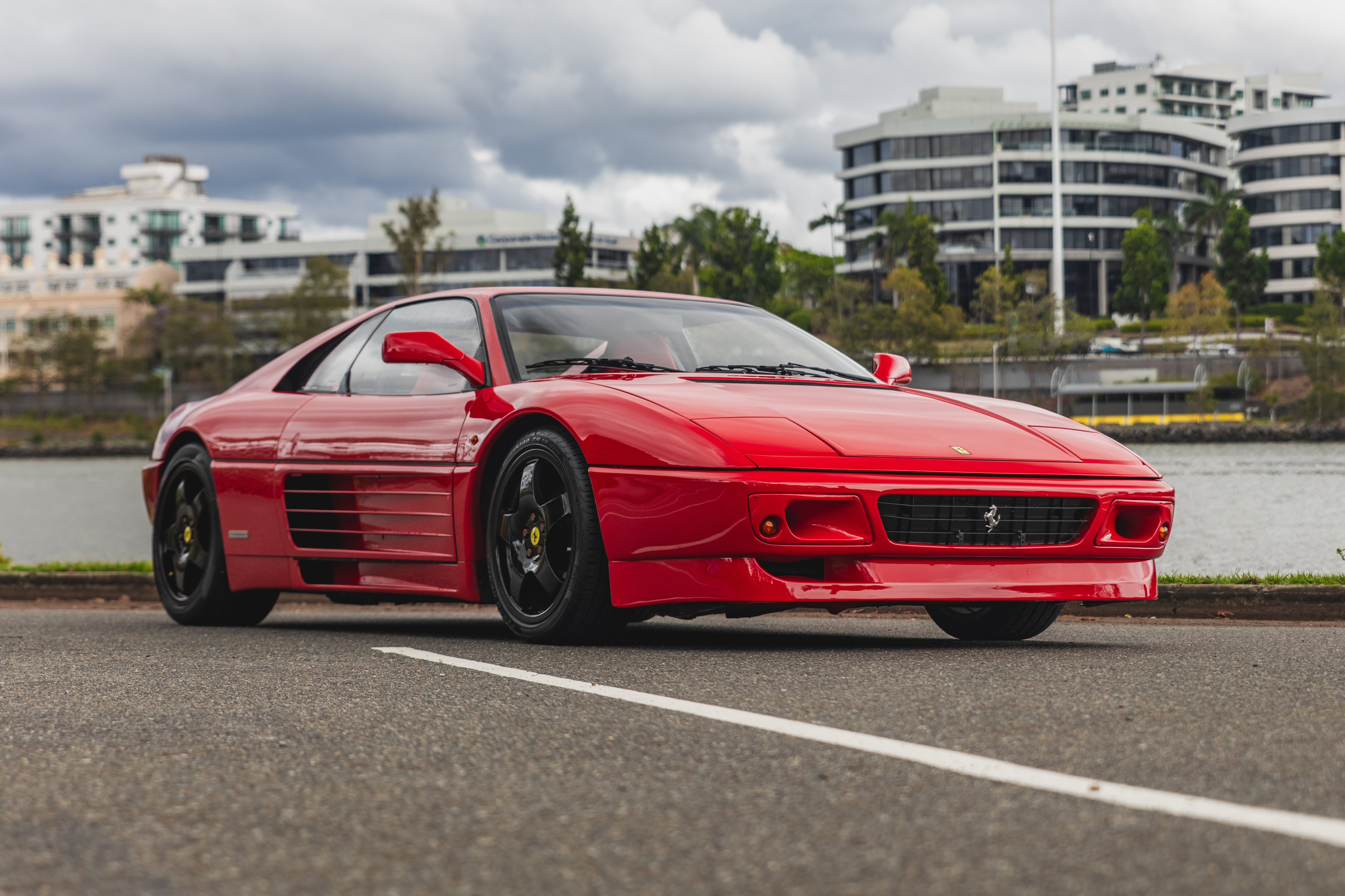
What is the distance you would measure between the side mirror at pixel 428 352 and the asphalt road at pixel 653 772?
3.64 ft

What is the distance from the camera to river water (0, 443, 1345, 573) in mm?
26438

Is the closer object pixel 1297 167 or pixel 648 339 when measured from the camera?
pixel 648 339

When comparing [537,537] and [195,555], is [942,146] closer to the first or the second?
[195,555]

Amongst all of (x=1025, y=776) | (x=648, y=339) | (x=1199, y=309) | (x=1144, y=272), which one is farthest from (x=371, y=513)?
(x=1144, y=272)

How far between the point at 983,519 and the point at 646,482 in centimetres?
110

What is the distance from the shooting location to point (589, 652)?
5.01 m

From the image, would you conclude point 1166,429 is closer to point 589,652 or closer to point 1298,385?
point 1298,385

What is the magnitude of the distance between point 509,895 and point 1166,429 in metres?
78.9

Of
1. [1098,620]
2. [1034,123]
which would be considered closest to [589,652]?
[1098,620]

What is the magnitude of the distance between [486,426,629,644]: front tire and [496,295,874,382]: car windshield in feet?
1.65

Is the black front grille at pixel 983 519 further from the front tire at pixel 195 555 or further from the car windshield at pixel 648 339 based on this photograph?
the front tire at pixel 195 555

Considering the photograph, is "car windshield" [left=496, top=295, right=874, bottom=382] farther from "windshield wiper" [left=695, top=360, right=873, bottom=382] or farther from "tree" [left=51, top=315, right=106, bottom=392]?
"tree" [left=51, top=315, right=106, bottom=392]

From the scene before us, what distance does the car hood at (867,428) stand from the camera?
4.89 meters

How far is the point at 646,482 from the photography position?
492 cm
